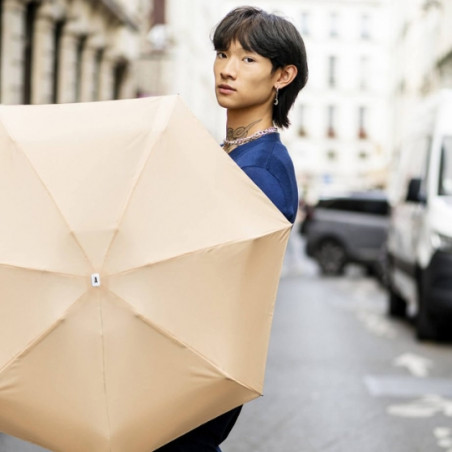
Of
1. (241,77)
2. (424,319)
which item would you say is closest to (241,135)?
(241,77)

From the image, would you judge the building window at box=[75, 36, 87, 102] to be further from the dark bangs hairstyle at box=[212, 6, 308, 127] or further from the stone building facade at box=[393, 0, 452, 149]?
the dark bangs hairstyle at box=[212, 6, 308, 127]

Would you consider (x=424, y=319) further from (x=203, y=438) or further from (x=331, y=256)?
(x=331, y=256)

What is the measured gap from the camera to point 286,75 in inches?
119

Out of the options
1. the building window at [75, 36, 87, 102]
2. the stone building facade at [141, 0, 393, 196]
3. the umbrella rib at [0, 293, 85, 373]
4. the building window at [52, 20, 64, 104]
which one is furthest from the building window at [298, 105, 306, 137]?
the umbrella rib at [0, 293, 85, 373]

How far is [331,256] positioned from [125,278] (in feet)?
75.3

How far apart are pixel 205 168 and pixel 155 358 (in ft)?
1.40

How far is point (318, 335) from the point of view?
1298 cm

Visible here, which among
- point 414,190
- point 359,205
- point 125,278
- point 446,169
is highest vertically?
point 125,278

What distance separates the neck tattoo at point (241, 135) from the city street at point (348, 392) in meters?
3.74

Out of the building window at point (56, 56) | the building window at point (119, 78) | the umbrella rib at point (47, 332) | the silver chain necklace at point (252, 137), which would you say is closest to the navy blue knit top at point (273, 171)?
the silver chain necklace at point (252, 137)

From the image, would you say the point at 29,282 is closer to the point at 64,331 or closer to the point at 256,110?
the point at 64,331

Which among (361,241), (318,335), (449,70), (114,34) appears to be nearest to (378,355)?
(318,335)

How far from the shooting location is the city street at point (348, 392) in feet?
22.5

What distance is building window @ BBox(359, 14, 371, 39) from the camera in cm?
9518
